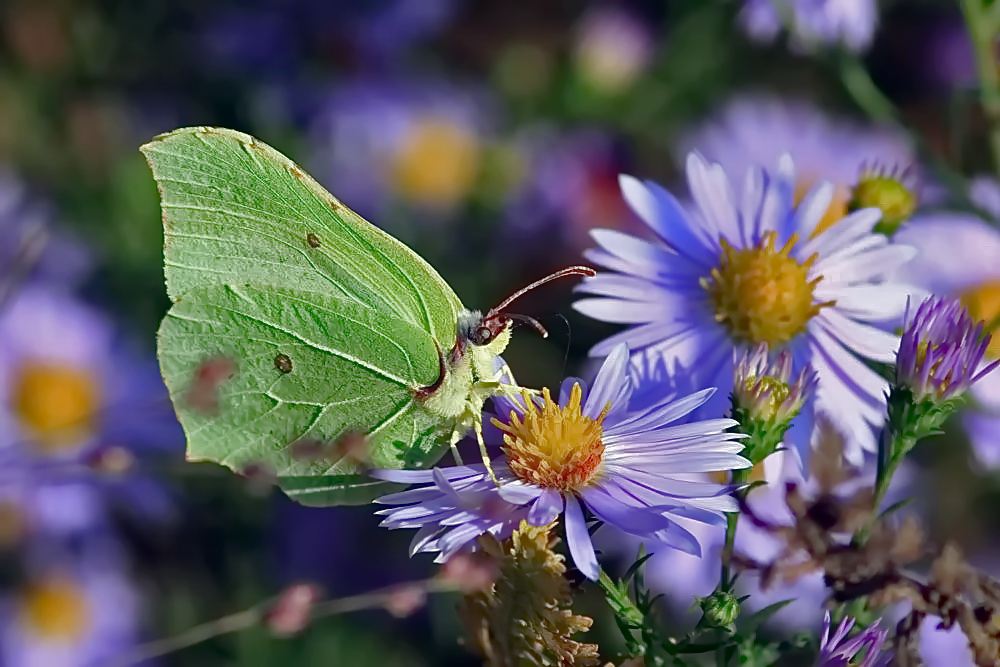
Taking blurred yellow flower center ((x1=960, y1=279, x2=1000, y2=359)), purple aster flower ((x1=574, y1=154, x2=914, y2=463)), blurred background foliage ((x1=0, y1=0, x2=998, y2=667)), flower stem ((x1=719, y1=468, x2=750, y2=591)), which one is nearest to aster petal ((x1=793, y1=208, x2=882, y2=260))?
purple aster flower ((x1=574, y1=154, x2=914, y2=463))

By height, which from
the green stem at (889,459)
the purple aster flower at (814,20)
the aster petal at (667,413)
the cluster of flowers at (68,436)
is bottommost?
the cluster of flowers at (68,436)

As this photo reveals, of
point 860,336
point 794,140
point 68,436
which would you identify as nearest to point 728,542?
point 860,336

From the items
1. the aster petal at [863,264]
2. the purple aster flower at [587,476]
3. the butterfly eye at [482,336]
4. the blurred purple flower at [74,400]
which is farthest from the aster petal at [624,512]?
the blurred purple flower at [74,400]

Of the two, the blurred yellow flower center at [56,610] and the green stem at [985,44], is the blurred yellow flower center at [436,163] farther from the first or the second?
the green stem at [985,44]

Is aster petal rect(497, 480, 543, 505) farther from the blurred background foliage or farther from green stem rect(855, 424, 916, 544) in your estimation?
the blurred background foliage

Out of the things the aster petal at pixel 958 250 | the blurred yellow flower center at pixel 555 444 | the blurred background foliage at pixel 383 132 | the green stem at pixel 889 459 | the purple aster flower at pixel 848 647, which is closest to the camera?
the purple aster flower at pixel 848 647

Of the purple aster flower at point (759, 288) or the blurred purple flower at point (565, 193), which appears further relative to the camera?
the blurred purple flower at point (565, 193)

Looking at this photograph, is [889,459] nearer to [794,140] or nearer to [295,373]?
[295,373]
